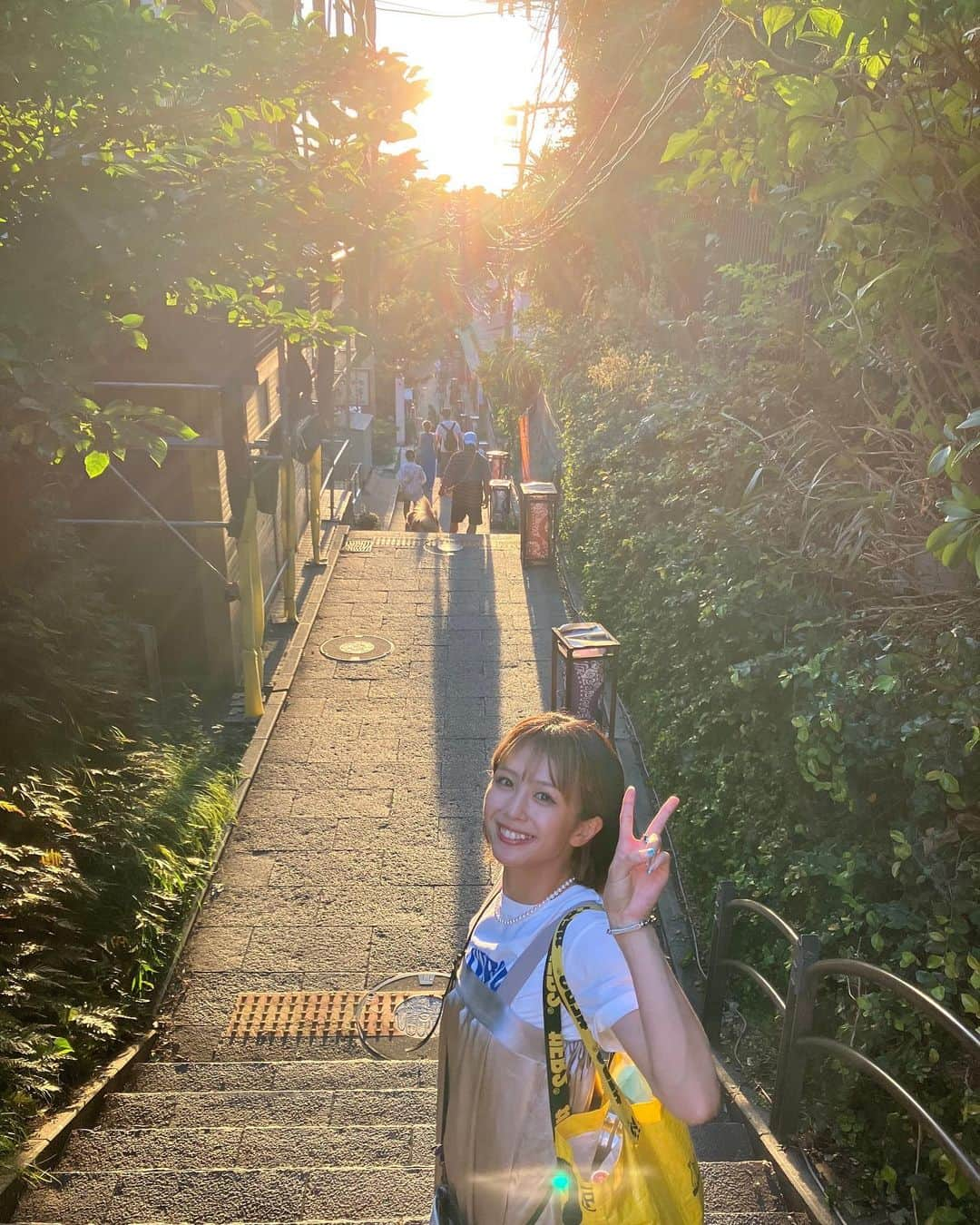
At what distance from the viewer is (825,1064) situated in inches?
151

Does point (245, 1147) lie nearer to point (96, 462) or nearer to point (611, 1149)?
point (611, 1149)

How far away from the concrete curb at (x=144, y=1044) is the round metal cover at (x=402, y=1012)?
113cm

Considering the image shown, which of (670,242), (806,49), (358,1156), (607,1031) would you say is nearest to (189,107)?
(806,49)

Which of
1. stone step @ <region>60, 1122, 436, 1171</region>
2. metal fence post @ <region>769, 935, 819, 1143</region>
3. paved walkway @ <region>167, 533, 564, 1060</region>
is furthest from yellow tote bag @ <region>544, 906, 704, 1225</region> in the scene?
paved walkway @ <region>167, 533, 564, 1060</region>

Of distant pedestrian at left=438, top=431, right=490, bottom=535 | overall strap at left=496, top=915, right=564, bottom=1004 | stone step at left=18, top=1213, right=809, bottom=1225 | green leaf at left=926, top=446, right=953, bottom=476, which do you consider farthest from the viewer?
distant pedestrian at left=438, top=431, right=490, bottom=535

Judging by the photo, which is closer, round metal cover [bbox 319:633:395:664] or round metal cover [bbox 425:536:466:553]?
round metal cover [bbox 319:633:395:664]

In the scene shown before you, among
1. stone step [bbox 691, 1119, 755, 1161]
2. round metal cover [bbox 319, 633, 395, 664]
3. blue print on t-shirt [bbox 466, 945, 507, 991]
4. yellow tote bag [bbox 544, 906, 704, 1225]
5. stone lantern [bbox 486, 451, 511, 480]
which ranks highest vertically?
stone lantern [bbox 486, 451, 511, 480]

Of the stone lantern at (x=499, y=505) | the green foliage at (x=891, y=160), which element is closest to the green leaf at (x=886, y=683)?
the green foliage at (x=891, y=160)

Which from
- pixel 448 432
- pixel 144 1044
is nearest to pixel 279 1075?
pixel 144 1044

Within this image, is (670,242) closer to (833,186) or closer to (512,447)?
(833,186)

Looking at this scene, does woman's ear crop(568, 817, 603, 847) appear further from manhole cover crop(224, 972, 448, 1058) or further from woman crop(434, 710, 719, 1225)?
manhole cover crop(224, 972, 448, 1058)

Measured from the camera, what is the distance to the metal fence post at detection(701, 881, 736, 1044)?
14.9 ft

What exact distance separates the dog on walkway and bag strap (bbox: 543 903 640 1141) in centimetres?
1498

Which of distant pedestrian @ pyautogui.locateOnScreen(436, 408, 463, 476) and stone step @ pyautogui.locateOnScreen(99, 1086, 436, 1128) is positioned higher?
distant pedestrian @ pyautogui.locateOnScreen(436, 408, 463, 476)
